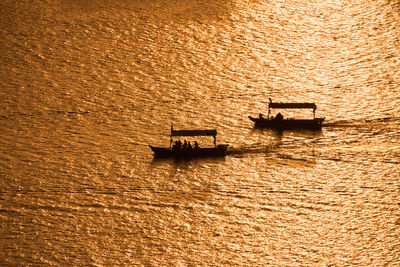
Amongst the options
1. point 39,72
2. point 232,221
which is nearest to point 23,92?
point 39,72

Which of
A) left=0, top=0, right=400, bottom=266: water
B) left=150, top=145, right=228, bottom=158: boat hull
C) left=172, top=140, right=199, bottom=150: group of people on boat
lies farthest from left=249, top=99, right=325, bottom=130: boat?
left=172, top=140, right=199, bottom=150: group of people on boat

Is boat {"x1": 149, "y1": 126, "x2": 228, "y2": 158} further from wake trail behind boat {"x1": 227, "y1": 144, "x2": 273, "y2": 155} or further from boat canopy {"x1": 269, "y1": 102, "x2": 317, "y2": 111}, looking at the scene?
boat canopy {"x1": 269, "y1": 102, "x2": 317, "y2": 111}

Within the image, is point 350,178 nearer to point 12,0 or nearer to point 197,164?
point 197,164

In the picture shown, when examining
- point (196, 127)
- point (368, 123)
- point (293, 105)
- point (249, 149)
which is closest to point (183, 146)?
point (196, 127)

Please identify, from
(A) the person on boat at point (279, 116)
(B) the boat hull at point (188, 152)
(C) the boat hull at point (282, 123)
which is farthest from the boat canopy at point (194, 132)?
(A) the person on boat at point (279, 116)

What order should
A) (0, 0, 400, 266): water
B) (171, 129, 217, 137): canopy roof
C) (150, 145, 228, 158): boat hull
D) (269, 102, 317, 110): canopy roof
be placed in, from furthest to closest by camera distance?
(269, 102, 317, 110): canopy roof, (150, 145, 228, 158): boat hull, (171, 129, 217, 137): canopy roof, (0, 0, 400, 266): water

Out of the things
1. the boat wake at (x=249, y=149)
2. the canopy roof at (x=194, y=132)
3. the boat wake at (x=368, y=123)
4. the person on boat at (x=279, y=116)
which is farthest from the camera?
the person on boat at (x=279, y=116)

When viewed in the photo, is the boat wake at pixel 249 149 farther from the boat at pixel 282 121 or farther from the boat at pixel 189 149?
the boat at pixel 282 121
